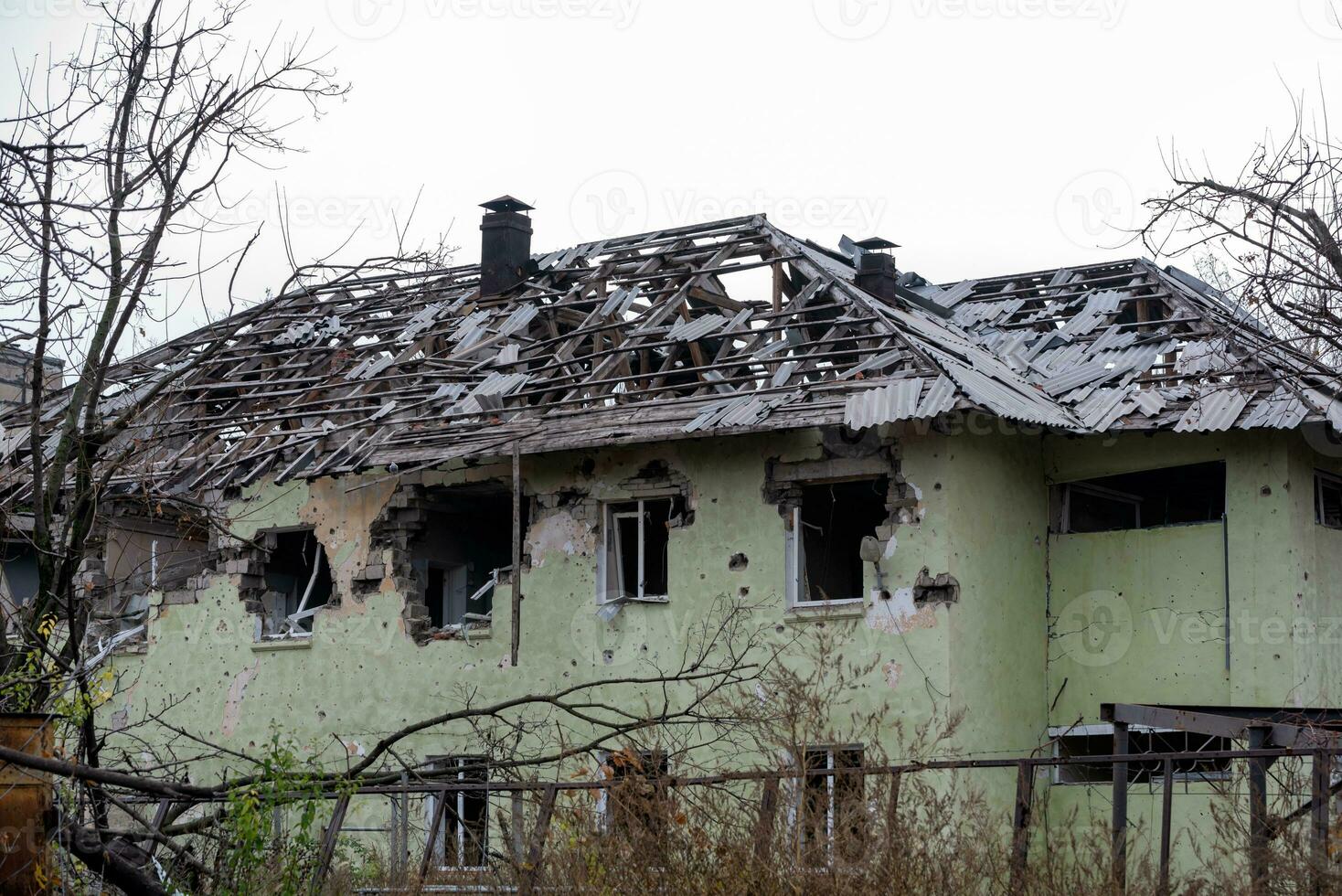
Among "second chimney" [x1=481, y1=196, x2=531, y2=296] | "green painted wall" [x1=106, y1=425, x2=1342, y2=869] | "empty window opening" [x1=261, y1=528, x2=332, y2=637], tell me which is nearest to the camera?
"green painted wall" [x1=106, y1=425, x2=1342, y2=869]

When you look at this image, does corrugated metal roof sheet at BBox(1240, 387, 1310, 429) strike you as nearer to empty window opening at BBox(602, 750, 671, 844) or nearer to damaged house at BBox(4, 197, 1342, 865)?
damaged house at BBox(4, 197, 1342, 865)

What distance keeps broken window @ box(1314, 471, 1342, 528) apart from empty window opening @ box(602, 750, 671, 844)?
8233 mm

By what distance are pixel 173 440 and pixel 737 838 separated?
10929 mm

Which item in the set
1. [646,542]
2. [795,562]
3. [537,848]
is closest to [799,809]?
[537,848]

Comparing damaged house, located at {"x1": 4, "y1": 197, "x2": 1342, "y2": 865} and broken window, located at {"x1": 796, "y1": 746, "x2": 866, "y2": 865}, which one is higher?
damaged house, located at {"x1": 4, "y1": 197, "x2": 1342, "y2": 865}

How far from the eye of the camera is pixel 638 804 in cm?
938

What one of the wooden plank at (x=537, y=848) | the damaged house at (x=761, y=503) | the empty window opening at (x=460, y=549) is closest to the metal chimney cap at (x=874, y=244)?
the damaged house at (x=761, y=503)

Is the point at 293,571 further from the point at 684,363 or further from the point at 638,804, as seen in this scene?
the point at 638,804

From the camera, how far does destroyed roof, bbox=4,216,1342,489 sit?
46.7 feet

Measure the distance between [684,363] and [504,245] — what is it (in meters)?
3.18

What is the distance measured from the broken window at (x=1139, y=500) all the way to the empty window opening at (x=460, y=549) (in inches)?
233

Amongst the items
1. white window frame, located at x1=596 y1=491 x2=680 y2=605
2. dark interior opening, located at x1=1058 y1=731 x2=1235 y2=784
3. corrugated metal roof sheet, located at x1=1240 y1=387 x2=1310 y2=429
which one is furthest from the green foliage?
corrugated metal roof sheet, located at x1=1240 y1=387 x2=1310 y2=429

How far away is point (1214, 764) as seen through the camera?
47.9 feet

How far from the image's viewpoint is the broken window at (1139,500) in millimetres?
15820
